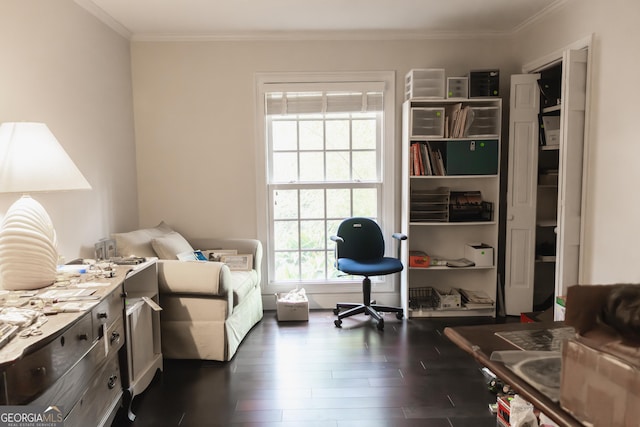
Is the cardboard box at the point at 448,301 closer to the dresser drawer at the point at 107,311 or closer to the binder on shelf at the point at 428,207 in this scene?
the binder on shelf at the point at 428,207

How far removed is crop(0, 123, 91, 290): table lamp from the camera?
1.83m

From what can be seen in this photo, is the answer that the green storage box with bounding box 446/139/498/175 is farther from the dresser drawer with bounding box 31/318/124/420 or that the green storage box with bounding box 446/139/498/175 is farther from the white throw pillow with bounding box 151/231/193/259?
the dresser drawer with bounding box 31/318/124/420

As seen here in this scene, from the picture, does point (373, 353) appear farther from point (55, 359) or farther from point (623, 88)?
point (623, 88)

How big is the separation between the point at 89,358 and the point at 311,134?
2828 millimetres

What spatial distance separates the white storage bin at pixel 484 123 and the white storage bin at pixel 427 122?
0.88 feet

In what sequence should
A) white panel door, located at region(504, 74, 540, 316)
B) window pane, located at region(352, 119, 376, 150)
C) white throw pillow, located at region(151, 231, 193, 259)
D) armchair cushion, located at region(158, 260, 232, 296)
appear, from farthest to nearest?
window pane, located at region(352, 119, 376, 150) → white panel door, located at region(504, 74, 540, 316) → white throw pillow, located at region(151, 231, 193, 259) → armchair cushion, located at region(158, 260, 232, 296)

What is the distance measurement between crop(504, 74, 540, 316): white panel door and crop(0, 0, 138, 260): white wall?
3.40 meters

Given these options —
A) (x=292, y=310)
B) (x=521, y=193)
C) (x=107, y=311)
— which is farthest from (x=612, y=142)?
(x=107, y=311)

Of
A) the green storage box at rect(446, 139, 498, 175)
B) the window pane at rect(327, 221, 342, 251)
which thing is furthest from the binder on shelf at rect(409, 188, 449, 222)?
the window pane at rect(327, 221, 342, 251)

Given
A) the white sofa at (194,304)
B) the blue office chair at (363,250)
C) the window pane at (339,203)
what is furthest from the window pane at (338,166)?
the white sofa at (194,304)

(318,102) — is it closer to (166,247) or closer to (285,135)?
(285,135)

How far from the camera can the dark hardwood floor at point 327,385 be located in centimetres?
230

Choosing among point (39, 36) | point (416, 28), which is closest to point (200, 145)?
point (39, 36)

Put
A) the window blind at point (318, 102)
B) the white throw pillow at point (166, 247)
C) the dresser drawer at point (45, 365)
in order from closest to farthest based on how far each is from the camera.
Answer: the dresser drawer at point (45, 365) → the white throw pillow at point (166, 247) → the window blind at point (318, 102)
